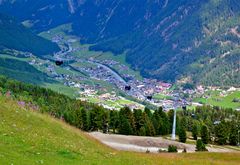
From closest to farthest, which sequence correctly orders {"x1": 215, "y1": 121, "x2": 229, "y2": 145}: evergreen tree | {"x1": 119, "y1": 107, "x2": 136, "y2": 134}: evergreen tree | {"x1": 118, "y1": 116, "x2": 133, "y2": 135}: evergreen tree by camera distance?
{"x1": 118, "y1": 116, "x2": 133, "y2": 135}: evergreen tree
{"x1": 215, "y1": 121, "x2": 229, "y2": 145}: evergreen tree
{"x1": 119, "y1": 107, "x2": 136, "y2": 134}: evergreen tree

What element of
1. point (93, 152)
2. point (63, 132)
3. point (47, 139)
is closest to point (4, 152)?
point (47, 139)

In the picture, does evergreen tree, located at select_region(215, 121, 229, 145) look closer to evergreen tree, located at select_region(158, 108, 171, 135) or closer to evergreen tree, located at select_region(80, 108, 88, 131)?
evergreen tree, located at select_region(158, 108, 171, 135)

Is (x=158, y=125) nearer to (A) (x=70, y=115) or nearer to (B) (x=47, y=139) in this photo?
(A) (x=70, y=115)

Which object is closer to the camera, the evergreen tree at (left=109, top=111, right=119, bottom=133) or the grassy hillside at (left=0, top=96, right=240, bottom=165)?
the grassy hillside at (left=0, top=96, right=240, bottom=165)

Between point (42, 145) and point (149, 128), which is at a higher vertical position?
point (149, 128)

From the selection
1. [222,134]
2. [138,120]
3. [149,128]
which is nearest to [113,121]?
[138,120]

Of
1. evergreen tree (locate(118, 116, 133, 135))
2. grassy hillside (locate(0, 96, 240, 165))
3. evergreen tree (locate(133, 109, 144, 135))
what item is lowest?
grassy hillside (locate(0, 96, 240, 165))

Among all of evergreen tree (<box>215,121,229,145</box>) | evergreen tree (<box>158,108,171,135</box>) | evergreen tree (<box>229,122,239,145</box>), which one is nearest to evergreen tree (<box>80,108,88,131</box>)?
evergreen tree (<box>158,108,171,135</box>)

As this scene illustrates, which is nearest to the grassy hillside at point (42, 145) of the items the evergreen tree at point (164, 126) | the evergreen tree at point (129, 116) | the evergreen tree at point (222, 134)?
the evergreen tree at point (129, 116)

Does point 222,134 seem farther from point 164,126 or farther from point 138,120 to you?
point 138,120
